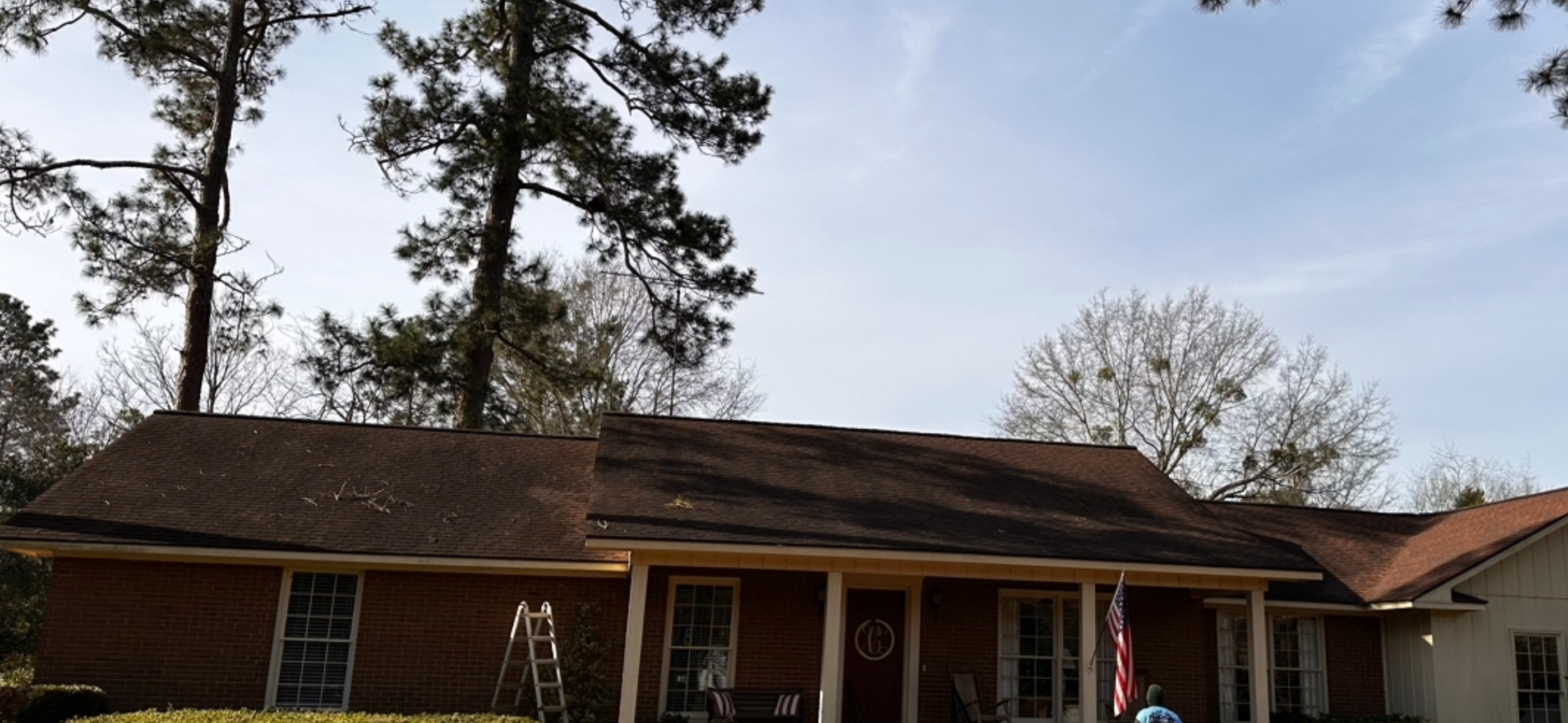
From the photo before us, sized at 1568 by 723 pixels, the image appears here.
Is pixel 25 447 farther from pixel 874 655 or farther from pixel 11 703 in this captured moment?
pixel 874 655

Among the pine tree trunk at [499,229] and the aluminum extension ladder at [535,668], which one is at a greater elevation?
the pine tree trunk at [499,229]

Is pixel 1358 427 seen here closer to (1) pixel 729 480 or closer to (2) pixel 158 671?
(1) pixel 729 480

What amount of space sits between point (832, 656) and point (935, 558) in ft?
5.21

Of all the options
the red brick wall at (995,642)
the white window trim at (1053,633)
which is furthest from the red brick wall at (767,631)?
the white window trim at (1053,633)

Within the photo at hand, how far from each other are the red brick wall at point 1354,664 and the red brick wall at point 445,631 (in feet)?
33.3

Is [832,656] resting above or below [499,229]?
below

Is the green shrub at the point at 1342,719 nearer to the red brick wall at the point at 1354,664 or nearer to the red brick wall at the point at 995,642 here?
the red brick wall at the point at 1354,664

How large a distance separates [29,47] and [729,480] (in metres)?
14.7

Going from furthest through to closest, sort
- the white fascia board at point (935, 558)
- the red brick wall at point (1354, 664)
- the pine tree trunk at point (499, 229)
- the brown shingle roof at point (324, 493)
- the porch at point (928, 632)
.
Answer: the pine tree trunk at point (499, 229), the red brick wall at point (1354, 664), the porch at point (928, 632), the brown shingle roof at point (324, 493), the white fascia board at point (935, 558)

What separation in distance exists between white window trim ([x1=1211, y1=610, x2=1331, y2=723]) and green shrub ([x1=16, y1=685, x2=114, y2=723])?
14053 millimetres

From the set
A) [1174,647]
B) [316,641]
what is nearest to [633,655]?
[316,641]

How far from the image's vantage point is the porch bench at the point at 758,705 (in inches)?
559

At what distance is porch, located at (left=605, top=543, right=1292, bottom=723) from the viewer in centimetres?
1384

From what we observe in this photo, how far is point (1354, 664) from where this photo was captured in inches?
667
